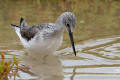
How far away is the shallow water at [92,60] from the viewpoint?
6163 millimetres

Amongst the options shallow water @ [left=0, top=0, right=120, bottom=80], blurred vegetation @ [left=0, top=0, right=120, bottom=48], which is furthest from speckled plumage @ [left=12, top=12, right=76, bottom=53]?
blurred vegetation @ [left=0, top=0, right=120, bottom=48]

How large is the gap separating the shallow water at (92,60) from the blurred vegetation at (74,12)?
1.65 ft

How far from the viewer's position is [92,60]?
7129mm

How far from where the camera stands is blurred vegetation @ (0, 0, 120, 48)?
30.5 feet

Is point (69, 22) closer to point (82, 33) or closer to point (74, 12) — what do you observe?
point (82, 33)

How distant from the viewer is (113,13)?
11.4 m

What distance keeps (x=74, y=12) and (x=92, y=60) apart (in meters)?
4.64

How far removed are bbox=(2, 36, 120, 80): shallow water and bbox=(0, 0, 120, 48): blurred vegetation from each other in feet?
1.65

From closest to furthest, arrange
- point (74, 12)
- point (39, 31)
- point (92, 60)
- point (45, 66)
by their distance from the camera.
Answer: point (45, 66)
point (92, 60)
point (39, 31)
point (74, 12)

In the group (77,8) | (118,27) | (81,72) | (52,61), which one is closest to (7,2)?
(77,8)

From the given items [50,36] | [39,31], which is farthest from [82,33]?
[50,36]

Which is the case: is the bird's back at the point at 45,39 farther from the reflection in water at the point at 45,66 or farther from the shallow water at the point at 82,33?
the shallow water at the point at 82,33

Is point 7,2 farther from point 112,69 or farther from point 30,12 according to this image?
point 112,69

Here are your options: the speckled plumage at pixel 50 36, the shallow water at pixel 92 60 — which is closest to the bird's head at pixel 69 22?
the speckled plumage at pixel 50 36
